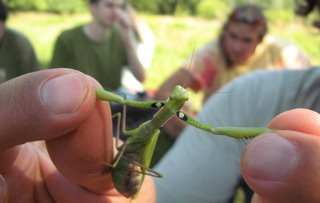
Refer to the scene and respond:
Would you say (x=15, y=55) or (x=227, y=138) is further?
(x=15, y=55)

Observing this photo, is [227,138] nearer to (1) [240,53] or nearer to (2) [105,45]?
(1) [240,53]

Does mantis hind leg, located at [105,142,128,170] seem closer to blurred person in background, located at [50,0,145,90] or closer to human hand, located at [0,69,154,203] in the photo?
human hand, located at [0,69,154,203]

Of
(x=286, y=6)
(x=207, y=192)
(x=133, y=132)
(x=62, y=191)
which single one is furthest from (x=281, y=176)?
(x=286, y=6)

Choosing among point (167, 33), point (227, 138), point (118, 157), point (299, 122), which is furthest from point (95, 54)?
point (167, 33)

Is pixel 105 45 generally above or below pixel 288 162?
below

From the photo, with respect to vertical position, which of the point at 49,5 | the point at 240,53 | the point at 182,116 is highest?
the point at 182,116

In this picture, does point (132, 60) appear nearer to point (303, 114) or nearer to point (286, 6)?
point (303, 114)

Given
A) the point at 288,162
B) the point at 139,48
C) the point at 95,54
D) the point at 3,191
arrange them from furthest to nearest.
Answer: the point at 139,48, the point at 95,54, the point at 3,191, the point at 288,162
